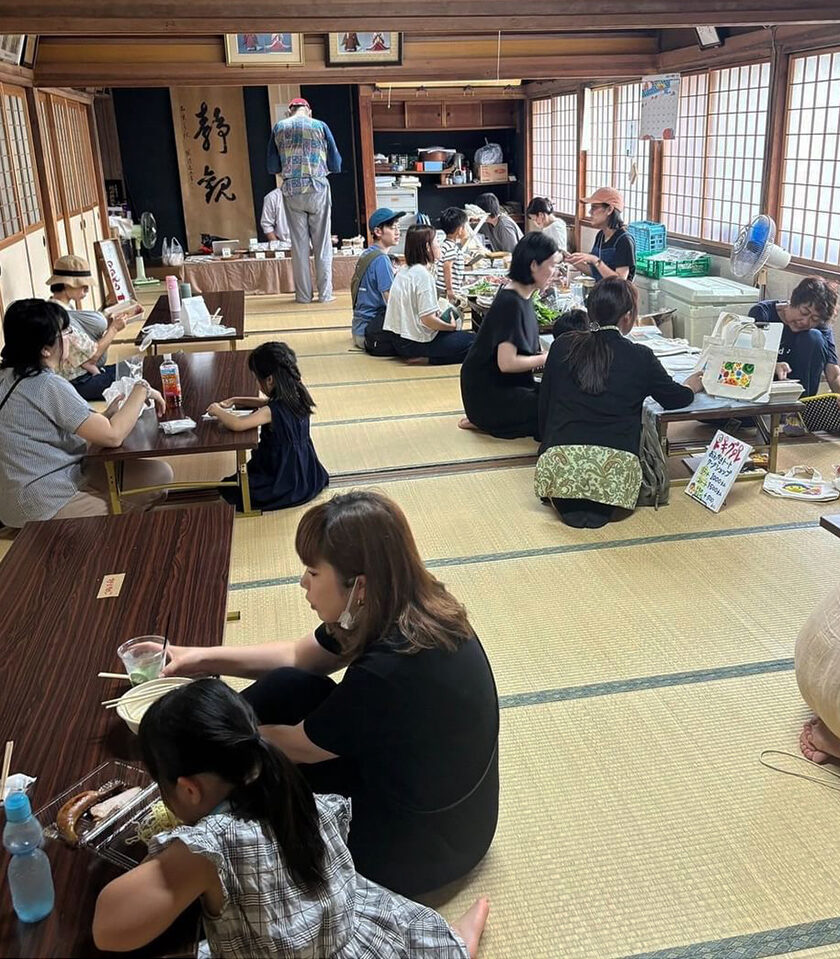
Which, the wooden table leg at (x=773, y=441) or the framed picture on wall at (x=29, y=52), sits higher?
the framed picture on wall at (x=29, y=52)

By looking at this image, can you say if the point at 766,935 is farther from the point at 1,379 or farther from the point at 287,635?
the point at 1,379

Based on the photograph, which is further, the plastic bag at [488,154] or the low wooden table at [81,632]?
the plastic bag at [488,154]

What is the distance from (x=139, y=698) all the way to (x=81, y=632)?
0.38m

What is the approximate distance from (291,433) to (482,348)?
47.7 inches

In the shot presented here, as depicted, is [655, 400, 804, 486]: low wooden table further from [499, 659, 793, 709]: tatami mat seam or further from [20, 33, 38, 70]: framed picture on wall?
[20, 33, 38, 70]: framed picture on wall

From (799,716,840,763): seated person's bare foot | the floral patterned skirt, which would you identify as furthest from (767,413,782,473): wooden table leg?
(799,716,840,763): seated person's bare foot

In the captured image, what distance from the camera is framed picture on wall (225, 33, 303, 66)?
8367mm

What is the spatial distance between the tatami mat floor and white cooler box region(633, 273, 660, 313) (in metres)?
2.63

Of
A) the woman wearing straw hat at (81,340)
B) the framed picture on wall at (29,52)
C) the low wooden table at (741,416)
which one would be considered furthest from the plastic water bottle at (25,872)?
the framed picture on wall at (29,52)

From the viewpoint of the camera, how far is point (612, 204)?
250 inches

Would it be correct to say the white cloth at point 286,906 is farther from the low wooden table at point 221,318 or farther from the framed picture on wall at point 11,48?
the framed picture on wall at point 11,48

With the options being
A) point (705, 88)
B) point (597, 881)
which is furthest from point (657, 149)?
point (597, 881)

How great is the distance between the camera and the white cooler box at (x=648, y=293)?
7.02 metres

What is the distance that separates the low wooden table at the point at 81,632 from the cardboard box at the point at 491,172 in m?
10.3
